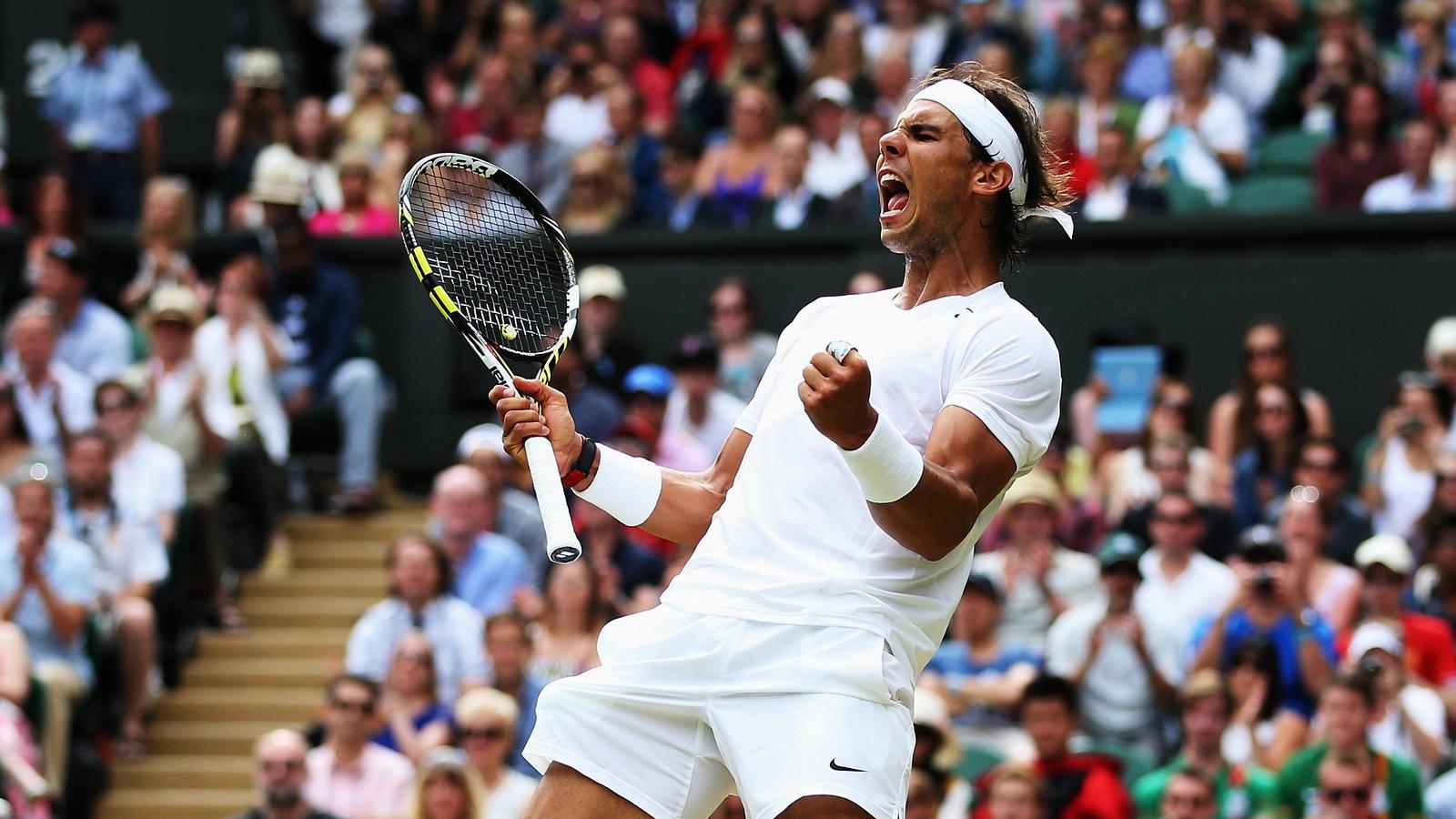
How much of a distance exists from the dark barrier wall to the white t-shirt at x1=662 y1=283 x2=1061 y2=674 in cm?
740

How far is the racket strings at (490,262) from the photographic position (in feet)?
16.1

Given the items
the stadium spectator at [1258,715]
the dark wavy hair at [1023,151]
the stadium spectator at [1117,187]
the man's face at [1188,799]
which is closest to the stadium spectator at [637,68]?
the stadium spectator at [1117,187]

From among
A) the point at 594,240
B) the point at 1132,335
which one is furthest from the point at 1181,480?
the point at 594,240

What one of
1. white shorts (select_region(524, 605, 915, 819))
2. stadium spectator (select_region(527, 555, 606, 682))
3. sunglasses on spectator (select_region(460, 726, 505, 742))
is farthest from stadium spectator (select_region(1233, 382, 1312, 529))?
white shorts (select_region(524, 605, 915, 819))

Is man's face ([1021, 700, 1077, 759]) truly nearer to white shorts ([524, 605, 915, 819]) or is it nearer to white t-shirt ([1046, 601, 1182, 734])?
white t-shirt ([1046, 601, 1182, 734])

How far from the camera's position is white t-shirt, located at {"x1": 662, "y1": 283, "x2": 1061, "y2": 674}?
4.31 m

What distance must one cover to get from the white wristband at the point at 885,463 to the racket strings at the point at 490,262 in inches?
42.4

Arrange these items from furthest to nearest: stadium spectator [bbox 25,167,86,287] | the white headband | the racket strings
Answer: stadium spectator [bbox 25,167,86,287], the racket strings, the white headband

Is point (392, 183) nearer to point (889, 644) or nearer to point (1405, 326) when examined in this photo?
point (1405, 326)

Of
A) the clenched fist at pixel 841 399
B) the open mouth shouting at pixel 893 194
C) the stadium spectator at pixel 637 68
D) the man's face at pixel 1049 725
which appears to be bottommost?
the man's face at pixel 1049 725

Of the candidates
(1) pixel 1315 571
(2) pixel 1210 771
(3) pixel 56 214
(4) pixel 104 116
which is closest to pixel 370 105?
(4) pixel 104 116

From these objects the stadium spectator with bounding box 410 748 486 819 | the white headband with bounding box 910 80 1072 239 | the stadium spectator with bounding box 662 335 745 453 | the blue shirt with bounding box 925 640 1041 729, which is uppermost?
the white headband with bounding box 910 80 1072 239

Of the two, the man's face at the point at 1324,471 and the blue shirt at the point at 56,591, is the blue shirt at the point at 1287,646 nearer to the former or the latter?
the man's face at the point at 1324,471

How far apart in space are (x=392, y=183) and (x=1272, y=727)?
6.36m
